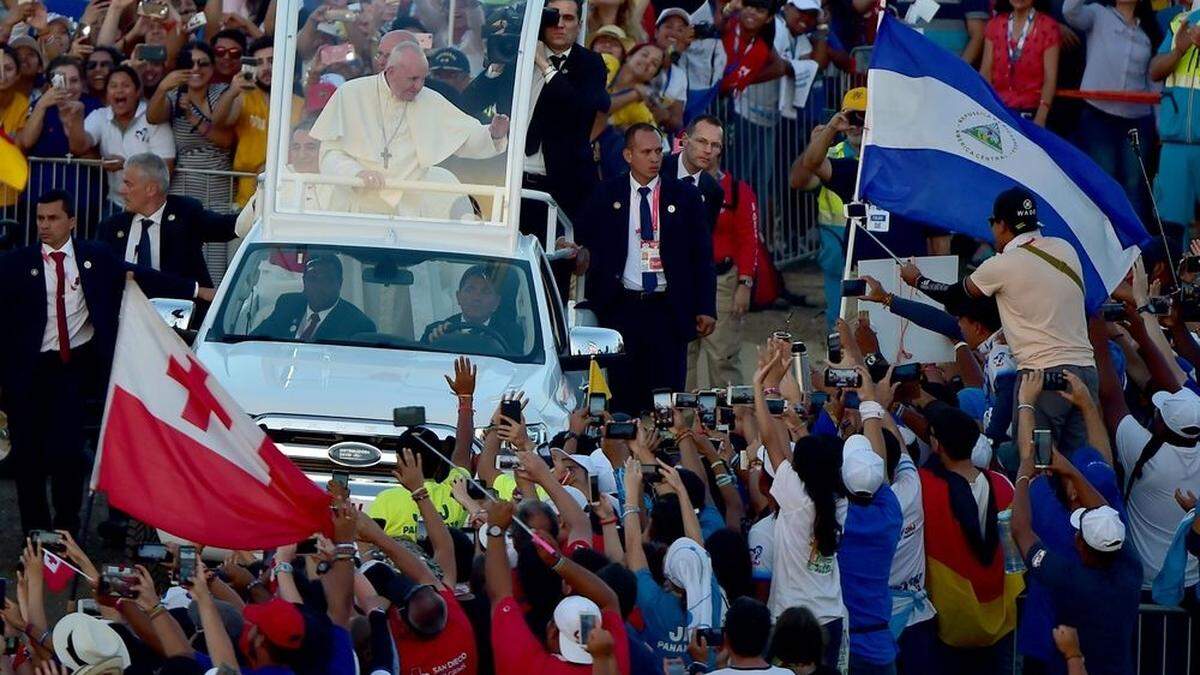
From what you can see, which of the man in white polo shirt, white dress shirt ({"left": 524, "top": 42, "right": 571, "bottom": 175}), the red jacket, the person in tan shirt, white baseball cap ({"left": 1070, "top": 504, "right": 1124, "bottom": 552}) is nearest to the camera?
white baseball cap ({"left": 1070, "top": 504, "right": 1124, "bottom": 552})

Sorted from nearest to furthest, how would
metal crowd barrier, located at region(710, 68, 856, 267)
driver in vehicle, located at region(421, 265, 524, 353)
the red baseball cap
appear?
1. the red baseball cap
2. driver in vehicle, located at region(421, 265, 524, 353)
3. metal crowd barrier, located at region(710, 68, 856, 267)

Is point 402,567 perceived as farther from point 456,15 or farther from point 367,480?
point 456,15

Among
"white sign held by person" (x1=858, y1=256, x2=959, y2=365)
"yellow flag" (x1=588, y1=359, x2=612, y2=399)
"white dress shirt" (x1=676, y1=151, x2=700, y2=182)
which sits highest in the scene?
"white dress shirt" (x1=676, y1=151, x2=700, y2=182)

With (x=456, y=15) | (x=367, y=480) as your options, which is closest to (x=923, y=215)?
(x=456, y=15)

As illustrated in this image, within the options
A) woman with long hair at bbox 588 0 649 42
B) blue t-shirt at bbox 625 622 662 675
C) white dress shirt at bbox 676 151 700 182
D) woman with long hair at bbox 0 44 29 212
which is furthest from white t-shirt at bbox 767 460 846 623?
woman with long hair at bbox 588 0 649 42

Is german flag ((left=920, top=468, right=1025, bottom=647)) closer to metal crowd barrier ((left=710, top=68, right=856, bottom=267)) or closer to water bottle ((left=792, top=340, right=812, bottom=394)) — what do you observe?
water bottle ((left=792, top=340, right=812, bottom=394))

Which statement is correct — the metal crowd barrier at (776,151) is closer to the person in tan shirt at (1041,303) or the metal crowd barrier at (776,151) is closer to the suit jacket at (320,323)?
the suit jacket at (320,323)

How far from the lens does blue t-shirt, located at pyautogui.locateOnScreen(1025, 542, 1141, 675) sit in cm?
1067

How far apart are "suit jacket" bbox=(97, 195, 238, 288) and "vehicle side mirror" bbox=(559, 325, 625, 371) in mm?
2820

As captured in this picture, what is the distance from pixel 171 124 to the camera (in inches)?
716

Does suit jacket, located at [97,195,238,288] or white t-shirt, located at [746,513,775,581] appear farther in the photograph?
suit jacket, located at [97,195,238,288]

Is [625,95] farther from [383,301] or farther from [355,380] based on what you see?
[355,380]

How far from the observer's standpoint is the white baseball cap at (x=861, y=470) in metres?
10.8

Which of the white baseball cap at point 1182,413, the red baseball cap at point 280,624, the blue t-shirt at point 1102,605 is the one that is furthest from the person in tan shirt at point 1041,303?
the red baseball cap at point 280,624
